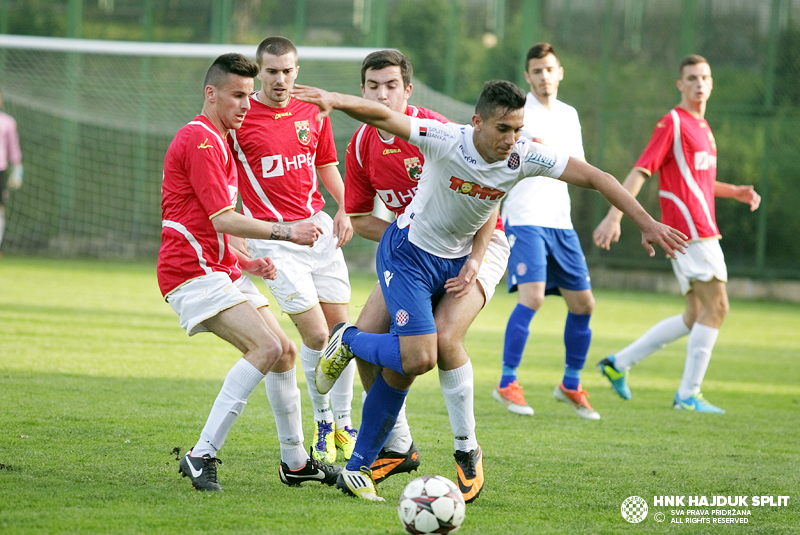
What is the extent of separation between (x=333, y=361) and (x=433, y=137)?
1.28 metres

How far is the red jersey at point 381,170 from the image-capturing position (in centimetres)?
489

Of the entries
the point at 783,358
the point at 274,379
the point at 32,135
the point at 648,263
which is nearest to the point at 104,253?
the point at 32,135

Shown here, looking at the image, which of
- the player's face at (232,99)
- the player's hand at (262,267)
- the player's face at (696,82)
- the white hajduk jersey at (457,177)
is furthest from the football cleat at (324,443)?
the player's face at (696,82)

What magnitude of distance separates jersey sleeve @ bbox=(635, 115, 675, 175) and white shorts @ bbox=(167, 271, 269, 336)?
411 centimetres

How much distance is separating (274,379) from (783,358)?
7.60 m

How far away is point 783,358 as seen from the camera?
1017cm

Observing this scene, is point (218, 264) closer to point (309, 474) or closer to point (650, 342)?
point (309, 474)

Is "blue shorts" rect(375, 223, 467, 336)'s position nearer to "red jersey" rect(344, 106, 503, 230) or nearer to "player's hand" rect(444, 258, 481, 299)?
"player's hand" rect(444, 258, 481, 299)

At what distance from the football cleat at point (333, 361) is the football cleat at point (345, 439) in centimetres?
79

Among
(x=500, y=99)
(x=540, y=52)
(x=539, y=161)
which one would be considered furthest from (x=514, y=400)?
(x=500, y=99)

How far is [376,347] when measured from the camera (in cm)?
436

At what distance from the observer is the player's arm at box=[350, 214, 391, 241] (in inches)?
200

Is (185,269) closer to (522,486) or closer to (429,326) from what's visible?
(429,326)

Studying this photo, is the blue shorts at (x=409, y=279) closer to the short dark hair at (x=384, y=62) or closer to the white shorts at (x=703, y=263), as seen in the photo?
the short dark hair at (x=384, y=62)
